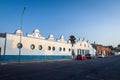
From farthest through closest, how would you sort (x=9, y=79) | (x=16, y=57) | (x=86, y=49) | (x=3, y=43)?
(x=86, y=49), (x=16, y=57), (x=3, y=43), (x=9, y=79)

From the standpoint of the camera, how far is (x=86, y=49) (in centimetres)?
9162

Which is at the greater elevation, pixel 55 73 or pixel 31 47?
pixel 31 47

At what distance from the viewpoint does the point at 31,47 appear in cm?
4600

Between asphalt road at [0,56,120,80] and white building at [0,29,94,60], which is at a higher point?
white building at [0,29,94,60]

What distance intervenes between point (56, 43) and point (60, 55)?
476 cm

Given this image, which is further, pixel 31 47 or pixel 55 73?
pixel 31 47

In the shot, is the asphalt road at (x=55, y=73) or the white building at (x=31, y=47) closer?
the asphalt road at (x=55, y=73)

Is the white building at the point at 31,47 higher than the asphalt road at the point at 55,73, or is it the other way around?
the white building at the point at 31,47

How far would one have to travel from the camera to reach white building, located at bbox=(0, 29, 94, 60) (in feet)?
127

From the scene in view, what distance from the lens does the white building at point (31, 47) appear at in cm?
3869

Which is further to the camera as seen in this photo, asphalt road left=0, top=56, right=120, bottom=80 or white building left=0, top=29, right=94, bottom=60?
white building left=0, top=29, right=94, bottom=60

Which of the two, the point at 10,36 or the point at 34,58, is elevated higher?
the point at 10,36

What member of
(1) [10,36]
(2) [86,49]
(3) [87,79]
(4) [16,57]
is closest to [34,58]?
(4) [16,57]

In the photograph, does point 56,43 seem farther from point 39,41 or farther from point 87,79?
point 87,79
